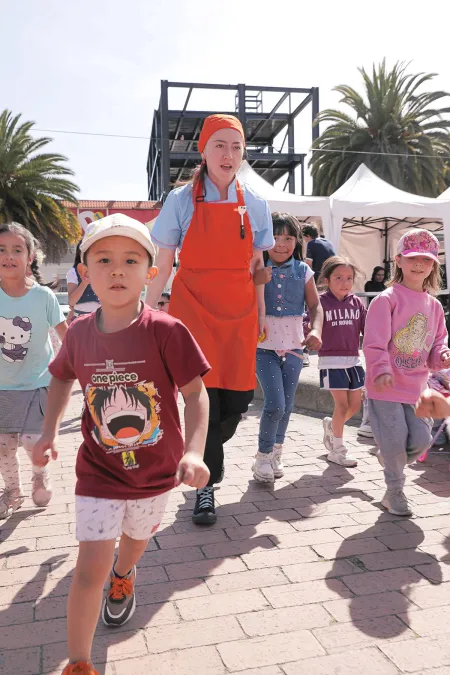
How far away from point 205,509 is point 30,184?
2944 cm

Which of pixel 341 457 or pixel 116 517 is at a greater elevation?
pixel 116 517

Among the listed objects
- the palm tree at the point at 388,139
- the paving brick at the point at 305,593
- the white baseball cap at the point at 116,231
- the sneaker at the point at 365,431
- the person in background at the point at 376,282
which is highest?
the palm tree at the point at 388,139

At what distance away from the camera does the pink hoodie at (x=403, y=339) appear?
11.7 ft

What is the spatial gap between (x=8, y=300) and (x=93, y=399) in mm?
1806

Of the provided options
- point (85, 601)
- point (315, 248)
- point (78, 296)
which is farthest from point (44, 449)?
point (315, 248)

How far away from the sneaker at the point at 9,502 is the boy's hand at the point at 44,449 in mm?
1685

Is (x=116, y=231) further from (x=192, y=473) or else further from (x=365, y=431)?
(x=365, y=431)

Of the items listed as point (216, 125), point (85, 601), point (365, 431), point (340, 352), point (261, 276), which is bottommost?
point (365, 431)

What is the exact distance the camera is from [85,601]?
1.93 m

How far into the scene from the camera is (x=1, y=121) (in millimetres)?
29797

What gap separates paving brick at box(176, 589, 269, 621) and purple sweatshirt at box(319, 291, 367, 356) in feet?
8.13

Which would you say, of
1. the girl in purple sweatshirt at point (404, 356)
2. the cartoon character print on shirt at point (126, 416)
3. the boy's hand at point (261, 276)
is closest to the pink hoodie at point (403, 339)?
the girl in purple sweatshirt at point (404, 356)

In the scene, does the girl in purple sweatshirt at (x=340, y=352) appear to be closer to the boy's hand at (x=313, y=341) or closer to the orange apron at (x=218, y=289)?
the boy's hand at (x=313, y=341)

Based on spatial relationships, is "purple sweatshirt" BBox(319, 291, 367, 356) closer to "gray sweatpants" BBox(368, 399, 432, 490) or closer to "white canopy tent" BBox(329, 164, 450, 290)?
"gray sweatpants" BBox(368, 399, 432, 490)
